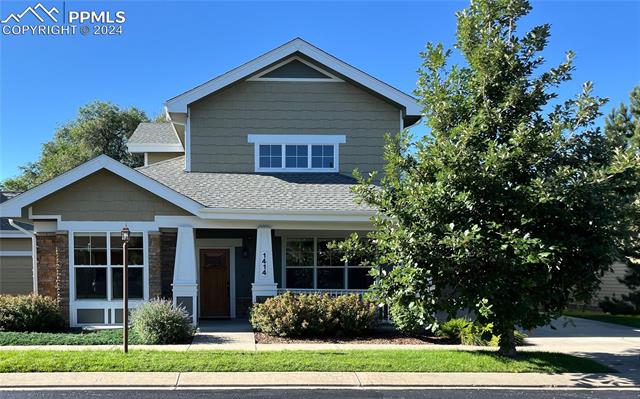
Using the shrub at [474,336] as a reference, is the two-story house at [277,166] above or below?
above

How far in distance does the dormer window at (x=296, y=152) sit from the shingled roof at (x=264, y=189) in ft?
0.99

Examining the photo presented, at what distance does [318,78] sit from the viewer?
55.4ft

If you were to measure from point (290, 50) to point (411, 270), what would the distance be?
30.6 ft

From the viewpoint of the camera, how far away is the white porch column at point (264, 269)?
46.6 feet

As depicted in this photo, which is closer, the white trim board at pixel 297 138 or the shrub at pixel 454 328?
the shrub at pixel 454 328

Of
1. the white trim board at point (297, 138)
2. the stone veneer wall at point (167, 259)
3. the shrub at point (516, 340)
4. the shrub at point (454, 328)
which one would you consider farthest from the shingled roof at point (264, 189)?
the shrub at point (516, 340)

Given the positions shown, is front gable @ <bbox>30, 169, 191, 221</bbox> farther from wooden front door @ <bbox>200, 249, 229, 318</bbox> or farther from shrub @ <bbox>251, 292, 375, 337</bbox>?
shrub @ <bbox>251, 292, 375, 337</bbox>

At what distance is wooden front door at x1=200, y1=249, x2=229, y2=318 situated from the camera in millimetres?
16344

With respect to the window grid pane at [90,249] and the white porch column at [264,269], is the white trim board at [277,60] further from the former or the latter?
the white porch column at [264,269]

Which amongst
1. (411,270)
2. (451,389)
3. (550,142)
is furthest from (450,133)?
(451,389)

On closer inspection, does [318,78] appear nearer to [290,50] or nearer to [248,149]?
[290,50]

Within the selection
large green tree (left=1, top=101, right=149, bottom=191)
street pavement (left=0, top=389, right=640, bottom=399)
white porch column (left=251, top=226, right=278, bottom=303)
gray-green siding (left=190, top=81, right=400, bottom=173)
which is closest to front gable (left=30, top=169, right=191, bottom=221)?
white porch column (left=251, top=226, right=278, bottom=303)

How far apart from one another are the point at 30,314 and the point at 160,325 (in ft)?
12.2

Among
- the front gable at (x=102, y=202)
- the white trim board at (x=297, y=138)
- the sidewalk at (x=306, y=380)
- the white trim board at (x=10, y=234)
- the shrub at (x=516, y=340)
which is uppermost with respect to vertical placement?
the white trim board at (x=297, y=138)
